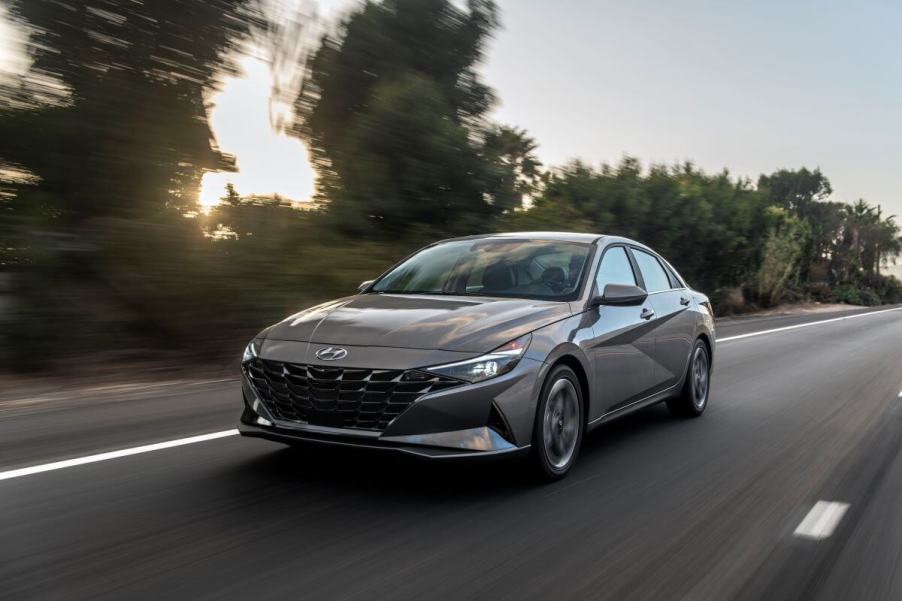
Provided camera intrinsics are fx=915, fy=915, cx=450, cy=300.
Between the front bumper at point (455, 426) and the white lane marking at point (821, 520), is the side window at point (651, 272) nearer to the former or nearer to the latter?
the white lane marking at point (821, 520)

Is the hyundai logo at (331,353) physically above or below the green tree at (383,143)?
below

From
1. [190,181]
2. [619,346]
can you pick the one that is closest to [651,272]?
[619,346]

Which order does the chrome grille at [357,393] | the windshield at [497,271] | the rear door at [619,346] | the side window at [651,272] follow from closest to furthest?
the chrome grille at [357,393] < the rear door at [619,346] < the windshield at [497,271] < the side window at [651,272]

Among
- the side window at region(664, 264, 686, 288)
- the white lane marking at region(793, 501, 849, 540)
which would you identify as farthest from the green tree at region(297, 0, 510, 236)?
the white lane marking at region(793, 501, 849, 540)

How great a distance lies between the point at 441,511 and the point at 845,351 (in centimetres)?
1280

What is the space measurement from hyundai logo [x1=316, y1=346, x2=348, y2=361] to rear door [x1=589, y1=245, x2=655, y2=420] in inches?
67.9

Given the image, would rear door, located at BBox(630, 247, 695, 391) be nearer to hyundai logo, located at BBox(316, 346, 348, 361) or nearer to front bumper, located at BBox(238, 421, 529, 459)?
front bumper, located at BBox(238, 421, 529, 459)

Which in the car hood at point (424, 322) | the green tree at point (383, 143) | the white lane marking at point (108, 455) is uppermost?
the green tree at point (383, 143)

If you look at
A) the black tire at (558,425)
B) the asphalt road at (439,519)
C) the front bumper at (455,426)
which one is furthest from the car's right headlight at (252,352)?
the black tire at (558,425)

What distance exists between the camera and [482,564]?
12.9 feet

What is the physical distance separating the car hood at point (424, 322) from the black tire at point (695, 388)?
2.56 meters

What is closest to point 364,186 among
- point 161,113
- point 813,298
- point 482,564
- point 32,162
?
point 161,113

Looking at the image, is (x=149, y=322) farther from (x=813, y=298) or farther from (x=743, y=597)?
(x=813, y=298)

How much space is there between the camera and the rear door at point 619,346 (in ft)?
19.4
